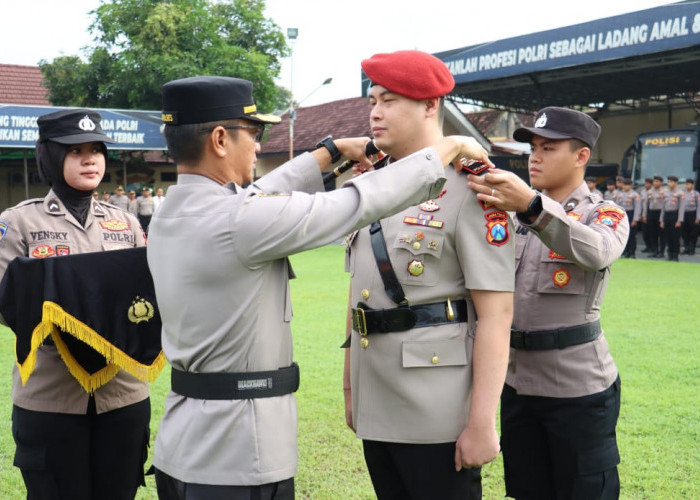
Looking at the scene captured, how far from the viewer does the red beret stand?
2166 mm

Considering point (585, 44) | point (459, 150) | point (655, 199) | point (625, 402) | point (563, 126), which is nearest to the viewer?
point (459, 150)

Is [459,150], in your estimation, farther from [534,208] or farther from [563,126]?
[563,126]

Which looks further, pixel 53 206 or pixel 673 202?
pixel 673 202

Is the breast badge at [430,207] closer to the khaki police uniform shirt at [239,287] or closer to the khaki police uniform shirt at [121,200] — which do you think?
the khaki police uniform shirt at [239,287]

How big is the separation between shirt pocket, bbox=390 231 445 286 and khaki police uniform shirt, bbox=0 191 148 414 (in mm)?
1042

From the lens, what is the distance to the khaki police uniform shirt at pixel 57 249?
9.04 ft

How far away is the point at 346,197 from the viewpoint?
6.02 ft

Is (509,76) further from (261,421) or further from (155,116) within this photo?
(261,421)

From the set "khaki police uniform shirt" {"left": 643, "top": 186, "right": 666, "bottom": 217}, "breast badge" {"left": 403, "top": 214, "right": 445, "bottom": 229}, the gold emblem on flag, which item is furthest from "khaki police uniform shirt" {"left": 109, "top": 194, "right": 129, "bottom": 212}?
"breast badge" {"left": 403, "top": 214, "right": 445, "bottom": 229}

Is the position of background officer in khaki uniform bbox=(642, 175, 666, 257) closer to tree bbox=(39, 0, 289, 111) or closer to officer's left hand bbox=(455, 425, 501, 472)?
tree bbox=(39, 0, 289, 111)

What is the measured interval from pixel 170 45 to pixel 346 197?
89.0 feet

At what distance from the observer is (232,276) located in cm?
186

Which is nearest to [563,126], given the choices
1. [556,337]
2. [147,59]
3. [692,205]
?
[556,337]

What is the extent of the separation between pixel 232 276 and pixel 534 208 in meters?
1.03
